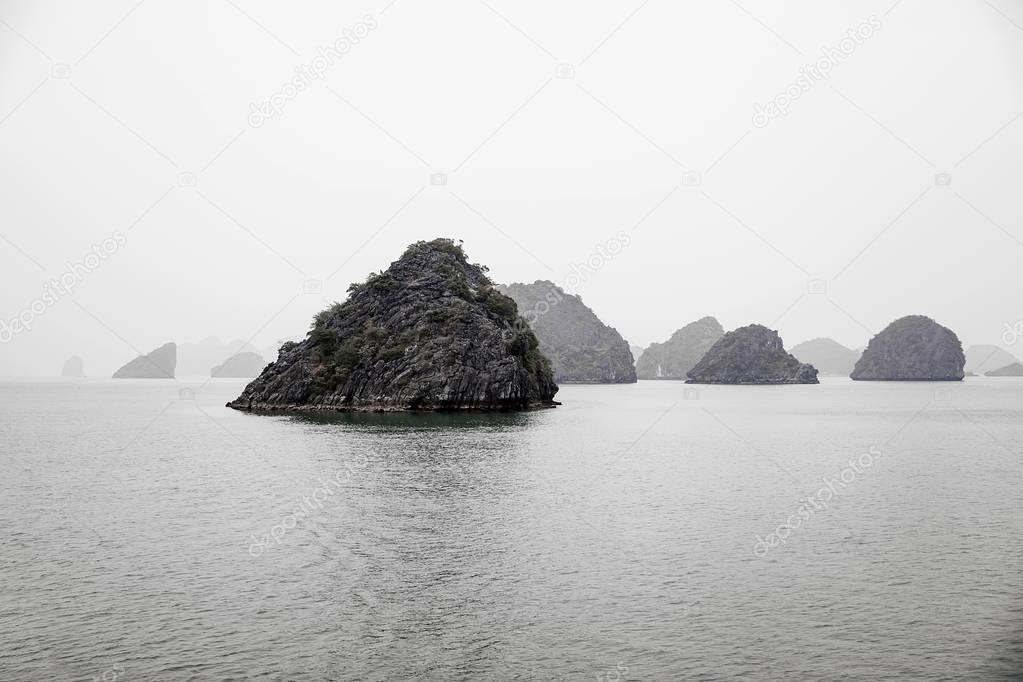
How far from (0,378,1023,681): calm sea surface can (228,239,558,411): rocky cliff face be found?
207 ft

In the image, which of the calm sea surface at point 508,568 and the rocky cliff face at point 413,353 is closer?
the calm sea surface at point 508,568

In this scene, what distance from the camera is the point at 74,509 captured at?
130 ft

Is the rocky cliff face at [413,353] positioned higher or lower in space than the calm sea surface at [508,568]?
higher

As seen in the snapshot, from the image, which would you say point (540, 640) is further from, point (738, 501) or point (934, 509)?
point (934, 509)

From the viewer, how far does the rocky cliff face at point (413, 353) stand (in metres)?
126

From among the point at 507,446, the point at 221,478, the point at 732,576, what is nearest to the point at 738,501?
the point at 732,576

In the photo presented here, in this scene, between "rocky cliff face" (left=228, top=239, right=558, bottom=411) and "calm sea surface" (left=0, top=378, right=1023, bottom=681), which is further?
"rocky cliff face" (left=228, top=239, right=558, bottom=411)

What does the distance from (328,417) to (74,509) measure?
71570 mm

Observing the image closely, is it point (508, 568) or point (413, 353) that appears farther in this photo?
point (413, 353)

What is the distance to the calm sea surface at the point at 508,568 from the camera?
1933 cm

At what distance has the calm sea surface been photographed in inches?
761

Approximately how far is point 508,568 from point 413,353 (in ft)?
341

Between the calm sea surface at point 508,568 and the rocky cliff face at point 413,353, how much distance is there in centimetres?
6322

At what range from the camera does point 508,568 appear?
2795 centimetres
